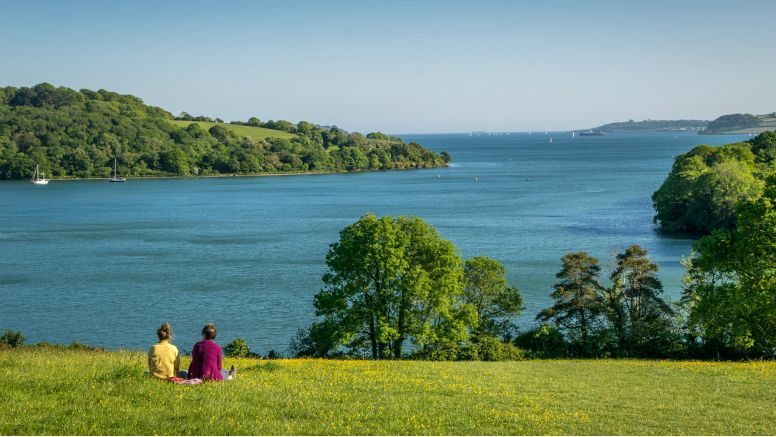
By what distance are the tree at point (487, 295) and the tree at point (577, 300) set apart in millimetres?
1679

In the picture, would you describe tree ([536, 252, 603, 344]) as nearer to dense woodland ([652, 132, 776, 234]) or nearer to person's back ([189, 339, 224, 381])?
person's back ([189, 339, 224, 381])

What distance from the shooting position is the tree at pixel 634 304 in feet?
111

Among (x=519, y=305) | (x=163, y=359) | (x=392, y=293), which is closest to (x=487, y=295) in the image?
(x=519, y=305)

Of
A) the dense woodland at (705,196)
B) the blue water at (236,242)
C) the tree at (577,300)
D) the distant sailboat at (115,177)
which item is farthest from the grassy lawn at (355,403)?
the distant sailboat at (115,177)

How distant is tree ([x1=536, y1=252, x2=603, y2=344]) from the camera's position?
3644cm

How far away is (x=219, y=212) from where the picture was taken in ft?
355

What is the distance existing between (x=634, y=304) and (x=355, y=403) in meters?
26.4

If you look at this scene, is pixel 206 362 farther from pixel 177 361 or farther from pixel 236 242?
pixel 236 242

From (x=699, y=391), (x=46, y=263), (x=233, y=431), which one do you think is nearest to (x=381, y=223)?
(x=699, y=391)

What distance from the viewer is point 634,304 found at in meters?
36.8

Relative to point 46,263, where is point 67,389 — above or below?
above

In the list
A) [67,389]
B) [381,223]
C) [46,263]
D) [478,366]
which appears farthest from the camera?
[46,263]

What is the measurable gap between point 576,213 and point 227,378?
88132 millimetres

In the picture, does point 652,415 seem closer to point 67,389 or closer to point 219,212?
point 67,389
